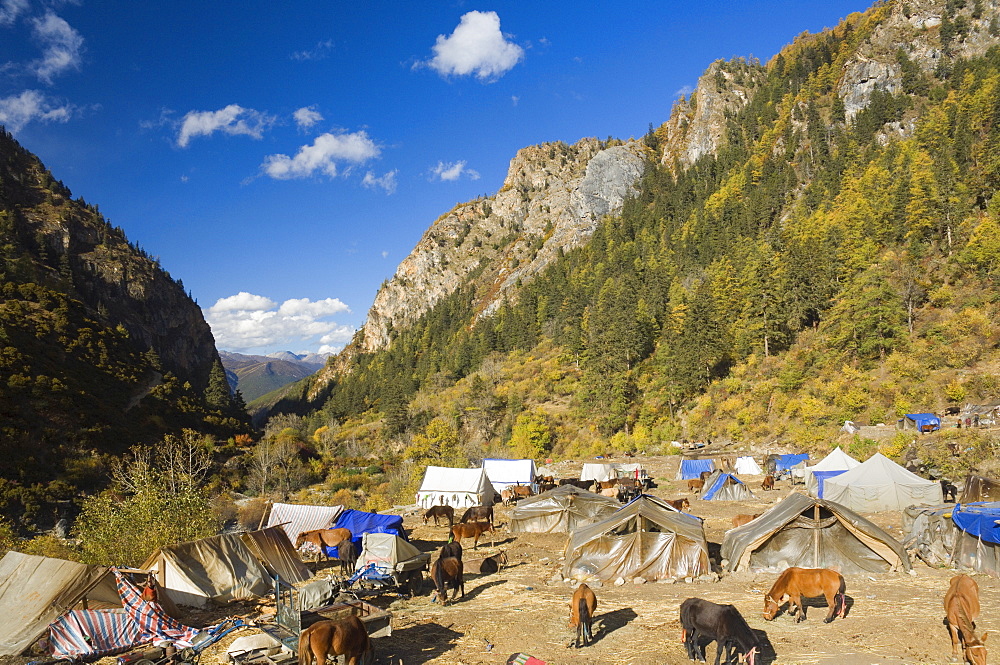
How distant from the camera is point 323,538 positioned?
2067 centimetres

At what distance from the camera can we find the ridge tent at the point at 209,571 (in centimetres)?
1411

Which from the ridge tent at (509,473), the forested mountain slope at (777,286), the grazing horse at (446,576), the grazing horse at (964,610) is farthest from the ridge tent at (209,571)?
the forested mountain slope at (777,286)

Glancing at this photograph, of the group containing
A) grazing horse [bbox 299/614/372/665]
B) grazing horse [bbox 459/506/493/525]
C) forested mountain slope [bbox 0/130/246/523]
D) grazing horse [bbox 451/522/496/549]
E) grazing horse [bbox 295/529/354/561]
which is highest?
forested mountain slope [bbox 0/130/246/523]

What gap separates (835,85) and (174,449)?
5335 inches

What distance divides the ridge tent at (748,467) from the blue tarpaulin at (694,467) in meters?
1.95

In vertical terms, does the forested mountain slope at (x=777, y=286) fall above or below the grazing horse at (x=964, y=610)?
above

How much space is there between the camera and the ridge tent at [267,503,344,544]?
22125 mm

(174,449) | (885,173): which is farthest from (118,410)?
(885,173)

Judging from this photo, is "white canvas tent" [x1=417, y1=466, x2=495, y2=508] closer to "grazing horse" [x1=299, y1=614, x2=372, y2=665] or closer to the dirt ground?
the dirt ground

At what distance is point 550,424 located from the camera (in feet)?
224

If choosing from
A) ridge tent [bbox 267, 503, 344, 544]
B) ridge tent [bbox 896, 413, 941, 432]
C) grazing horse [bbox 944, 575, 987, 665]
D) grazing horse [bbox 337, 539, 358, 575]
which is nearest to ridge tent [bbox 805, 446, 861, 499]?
ridge tent [bbox 896, 413, 941, 432]

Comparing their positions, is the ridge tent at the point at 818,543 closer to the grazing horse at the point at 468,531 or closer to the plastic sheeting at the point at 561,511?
the plastic sheeting at the point at 561,511

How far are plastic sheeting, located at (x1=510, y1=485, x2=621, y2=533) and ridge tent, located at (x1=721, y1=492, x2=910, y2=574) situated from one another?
28.7ft

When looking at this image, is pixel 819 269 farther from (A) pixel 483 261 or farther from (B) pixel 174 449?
(A) pixel 483 261
